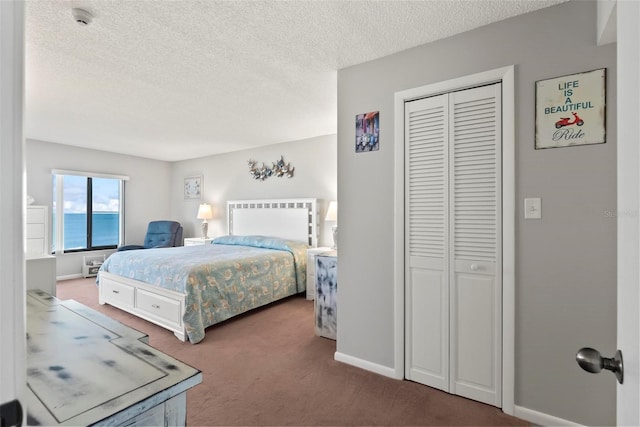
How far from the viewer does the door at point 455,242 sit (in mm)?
1861

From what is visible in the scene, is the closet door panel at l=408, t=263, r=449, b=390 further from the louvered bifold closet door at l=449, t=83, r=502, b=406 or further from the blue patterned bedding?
the blue patterned bedding

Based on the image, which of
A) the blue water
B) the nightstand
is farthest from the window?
the nightstand

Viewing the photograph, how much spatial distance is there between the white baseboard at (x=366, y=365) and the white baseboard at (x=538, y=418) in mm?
718

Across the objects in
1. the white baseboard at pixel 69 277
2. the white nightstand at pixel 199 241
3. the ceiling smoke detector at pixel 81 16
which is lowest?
the white baseboard at pixel 69 277

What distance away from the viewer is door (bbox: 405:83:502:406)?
6.11ft

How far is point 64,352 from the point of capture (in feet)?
3.05

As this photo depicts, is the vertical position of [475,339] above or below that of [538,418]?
above

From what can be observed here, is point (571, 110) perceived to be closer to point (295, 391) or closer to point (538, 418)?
point (538, 418)

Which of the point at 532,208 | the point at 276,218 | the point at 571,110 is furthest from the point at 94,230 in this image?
the point at 571,110

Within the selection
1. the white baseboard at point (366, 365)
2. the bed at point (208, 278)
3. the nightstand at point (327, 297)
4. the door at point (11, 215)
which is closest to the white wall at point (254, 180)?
the bed at point (208, 278)

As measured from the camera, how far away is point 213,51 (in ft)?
7.01

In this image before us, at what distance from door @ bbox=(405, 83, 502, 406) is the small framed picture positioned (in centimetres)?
507

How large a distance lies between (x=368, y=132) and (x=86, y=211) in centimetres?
552
